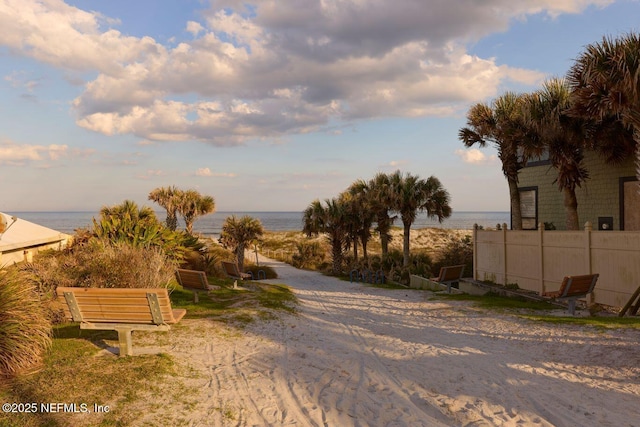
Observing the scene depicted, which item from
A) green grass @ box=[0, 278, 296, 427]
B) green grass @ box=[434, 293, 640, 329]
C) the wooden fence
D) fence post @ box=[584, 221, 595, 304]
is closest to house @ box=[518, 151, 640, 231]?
the wooden fence

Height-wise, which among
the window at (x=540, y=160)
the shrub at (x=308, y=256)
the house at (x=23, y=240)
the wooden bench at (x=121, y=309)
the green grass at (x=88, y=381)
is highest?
the window at (x=540, y=160)

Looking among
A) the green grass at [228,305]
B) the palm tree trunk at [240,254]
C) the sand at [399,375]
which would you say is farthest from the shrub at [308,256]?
the sand at [399,375]

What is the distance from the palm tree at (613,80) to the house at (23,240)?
15695mm

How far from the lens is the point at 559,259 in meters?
15.0

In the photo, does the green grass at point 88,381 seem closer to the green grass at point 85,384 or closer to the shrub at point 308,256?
the green grass at point 85,384

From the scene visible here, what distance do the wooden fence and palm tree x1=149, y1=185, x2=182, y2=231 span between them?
66.4 ft

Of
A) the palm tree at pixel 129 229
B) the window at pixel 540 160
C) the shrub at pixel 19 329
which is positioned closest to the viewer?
the shrub at pixel 19 329

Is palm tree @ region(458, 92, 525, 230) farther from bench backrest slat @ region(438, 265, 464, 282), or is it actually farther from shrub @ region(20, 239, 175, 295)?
shrub @ region(20, 239, 175, 295)

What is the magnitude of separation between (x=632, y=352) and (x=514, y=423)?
12.5ft

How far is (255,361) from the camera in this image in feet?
22.1

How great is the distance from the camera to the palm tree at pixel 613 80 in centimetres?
1166

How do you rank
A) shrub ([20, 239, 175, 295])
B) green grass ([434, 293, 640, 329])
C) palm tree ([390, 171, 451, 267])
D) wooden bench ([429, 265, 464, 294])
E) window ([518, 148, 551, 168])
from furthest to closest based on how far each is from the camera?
palm tree ([390, 171, 451, 267]), window ([518, 148, 551, 168]), wooden bench ([429, 265, 464, 294]), green grass ([434, 293, 640, 329]), shrub ([20, 239, 175, 295])

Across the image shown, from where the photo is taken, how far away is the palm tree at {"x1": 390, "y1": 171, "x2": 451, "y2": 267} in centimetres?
2581

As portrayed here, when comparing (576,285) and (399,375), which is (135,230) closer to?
(399,375)
